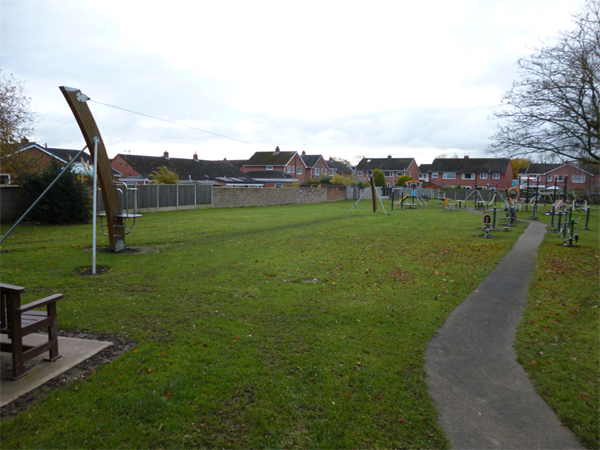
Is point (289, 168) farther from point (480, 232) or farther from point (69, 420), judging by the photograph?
point (69, 420)

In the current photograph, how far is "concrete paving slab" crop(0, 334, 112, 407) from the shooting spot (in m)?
3.98

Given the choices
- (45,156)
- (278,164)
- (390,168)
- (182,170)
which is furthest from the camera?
(390,168)

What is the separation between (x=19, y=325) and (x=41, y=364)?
0.68 m

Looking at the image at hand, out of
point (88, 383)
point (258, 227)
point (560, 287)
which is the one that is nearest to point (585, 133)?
point (560, 287)

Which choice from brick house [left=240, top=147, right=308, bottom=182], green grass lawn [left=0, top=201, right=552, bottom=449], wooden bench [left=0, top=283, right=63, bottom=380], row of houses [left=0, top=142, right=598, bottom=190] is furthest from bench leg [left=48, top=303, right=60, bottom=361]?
brick house [left=240, top=147, right=308, bottom=182]

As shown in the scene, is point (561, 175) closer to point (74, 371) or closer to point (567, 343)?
point (567, 343)

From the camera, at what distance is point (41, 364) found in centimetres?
453

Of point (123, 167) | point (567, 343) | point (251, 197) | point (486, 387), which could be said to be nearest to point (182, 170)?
point (123, 167)

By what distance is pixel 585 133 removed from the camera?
16672 millimetres

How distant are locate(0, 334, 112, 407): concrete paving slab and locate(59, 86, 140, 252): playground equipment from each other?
5.33m

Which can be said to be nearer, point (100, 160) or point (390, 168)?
point (100, 160)

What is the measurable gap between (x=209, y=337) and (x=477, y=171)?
81.0m

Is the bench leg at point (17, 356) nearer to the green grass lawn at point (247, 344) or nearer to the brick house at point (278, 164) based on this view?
the green grass lawn at point (247, 344)

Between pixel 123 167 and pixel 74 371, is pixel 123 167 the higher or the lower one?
the higher one
